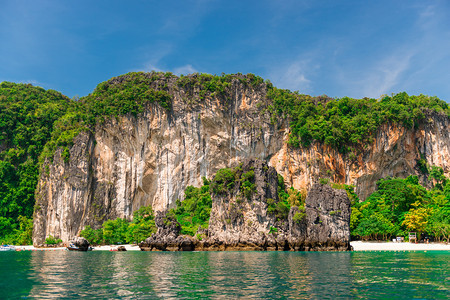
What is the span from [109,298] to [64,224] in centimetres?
5048

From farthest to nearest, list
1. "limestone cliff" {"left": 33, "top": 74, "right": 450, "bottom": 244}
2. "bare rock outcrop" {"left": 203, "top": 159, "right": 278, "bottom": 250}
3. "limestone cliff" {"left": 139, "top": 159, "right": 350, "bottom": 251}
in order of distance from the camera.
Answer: "limestone cliff" {"left": 33, "top": 74, "right": 450, "bottom": 244} → "bare rock outcrop" {"left": 203, "top": 159, "right": 278, "bottom": 250} → "limestone cliff" {"left": 139, "top": 159, "right": 350, "bottom": 251}

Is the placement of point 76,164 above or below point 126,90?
below

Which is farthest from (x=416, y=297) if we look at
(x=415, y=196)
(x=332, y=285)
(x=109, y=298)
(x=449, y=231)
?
(x=415, y=196)

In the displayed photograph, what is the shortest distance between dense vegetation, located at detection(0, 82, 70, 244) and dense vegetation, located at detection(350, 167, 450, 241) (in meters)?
50.3

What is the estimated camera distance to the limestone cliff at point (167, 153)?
59.0 metres

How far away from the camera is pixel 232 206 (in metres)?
45.1

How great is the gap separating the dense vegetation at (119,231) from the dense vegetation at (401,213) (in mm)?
26573

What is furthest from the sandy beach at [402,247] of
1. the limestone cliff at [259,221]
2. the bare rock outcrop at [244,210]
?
the bare rock outcrop at [244,210]

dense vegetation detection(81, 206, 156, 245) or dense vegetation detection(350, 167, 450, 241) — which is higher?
dense vegetation detection(350, 167, 450, 241)

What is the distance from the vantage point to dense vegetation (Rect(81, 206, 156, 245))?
5082cm

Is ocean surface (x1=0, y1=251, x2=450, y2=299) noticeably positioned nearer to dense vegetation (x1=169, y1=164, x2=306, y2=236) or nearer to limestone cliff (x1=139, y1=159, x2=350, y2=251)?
limestone cliff (x1=139, y1=159, x2=350, y2=251)

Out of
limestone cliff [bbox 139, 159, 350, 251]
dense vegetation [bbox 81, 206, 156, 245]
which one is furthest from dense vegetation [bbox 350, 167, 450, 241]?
dense vegetation [bbox 81, 206, 156, 245]

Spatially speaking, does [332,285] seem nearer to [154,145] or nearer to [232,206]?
[232,206]

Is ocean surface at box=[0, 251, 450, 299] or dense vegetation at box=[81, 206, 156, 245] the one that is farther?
dense vegetation at box=[81, 206, 156, 245]
